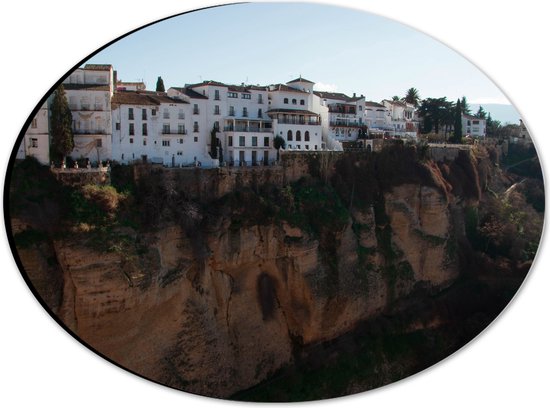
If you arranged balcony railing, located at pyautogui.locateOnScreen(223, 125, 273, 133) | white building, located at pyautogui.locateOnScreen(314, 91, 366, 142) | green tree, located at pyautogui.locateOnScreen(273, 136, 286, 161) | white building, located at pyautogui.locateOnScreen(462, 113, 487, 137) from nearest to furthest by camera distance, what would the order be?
1. balcony railing, located at pyautogui.locateOnScreen(223, 125, 273, 133)
2. green tree, located at pyautogui.locateOnScreen(273, 136, 286, 161)
3. white building, located at pyautogui.locateOnScreen(314, 91, 366, 142)
4. white building, located at pyautogui.locateOnScreen(462, 113, 487, 137)

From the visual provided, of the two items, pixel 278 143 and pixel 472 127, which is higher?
pixel 472 127

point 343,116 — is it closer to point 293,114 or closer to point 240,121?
point 293,114

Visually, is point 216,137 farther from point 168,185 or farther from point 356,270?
point 356,270

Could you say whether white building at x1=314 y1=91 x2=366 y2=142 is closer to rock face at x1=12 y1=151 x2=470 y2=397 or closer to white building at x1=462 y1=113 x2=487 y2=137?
rock face at x1=12 y1=151 x2=470 y2=397

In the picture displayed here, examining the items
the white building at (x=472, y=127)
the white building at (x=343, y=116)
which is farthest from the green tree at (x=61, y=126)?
the white building at (x=472, y=127)

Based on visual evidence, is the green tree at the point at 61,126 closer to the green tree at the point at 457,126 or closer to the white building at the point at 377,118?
the white building at the point at 377,118

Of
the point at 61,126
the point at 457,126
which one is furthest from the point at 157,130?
the point at 457,126

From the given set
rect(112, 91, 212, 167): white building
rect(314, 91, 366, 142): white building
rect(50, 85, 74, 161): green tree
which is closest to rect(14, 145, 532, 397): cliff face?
rect(112, 91, 212, 167): white building
